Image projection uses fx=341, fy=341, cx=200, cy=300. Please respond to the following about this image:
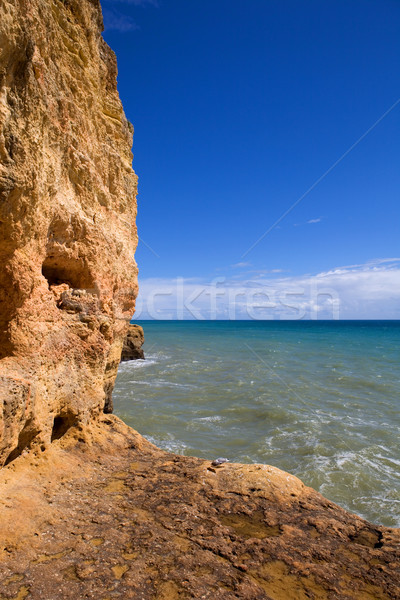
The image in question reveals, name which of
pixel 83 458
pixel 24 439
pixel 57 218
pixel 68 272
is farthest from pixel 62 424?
pixel 57 218

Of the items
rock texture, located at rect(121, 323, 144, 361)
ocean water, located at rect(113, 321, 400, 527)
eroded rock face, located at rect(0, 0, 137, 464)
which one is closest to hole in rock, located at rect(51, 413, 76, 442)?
eroded rock face, located at rect(0, 0, 137, 464)

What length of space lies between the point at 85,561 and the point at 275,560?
2029 millimetres

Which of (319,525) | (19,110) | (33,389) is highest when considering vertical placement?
(19,110)

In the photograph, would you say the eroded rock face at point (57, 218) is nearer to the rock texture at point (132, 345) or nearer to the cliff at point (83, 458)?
the cliff at point (83, 458)

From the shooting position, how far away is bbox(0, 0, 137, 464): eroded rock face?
4.29 m

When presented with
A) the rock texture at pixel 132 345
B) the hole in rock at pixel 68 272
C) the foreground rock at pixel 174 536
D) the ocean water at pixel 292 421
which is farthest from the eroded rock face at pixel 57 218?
the rock texture at pixel 132 345

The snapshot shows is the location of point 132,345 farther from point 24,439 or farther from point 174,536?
point 174,536

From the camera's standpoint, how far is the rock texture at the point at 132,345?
26.1 m

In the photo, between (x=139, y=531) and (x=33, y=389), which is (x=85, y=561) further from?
(x=33, y=389)

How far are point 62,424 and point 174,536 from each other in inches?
108

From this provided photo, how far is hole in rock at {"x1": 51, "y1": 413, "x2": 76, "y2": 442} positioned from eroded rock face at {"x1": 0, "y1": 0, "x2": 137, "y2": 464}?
0.08ft

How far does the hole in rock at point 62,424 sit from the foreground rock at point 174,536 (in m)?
0.11

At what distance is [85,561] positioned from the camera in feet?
10.9

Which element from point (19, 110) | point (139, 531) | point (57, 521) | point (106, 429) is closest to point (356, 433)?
point (106, 429)
